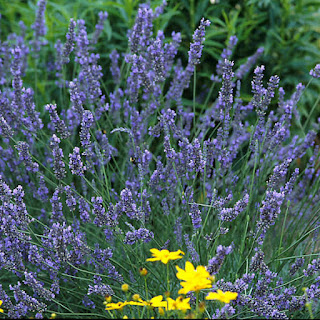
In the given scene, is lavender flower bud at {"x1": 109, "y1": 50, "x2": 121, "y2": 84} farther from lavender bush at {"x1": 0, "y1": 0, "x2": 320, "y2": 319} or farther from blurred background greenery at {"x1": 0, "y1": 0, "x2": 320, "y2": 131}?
blurred background greenery at {"x1": 0, "y1": 0, "x2": 320, "y2": 131}

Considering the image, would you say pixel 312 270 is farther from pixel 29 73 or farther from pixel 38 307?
pixel 29 73

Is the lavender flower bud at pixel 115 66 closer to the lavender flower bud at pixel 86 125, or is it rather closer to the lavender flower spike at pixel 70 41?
the lavender flower spike at pixel 70 41

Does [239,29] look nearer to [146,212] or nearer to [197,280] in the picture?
[146,212]

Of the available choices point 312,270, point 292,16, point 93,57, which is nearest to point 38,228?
point 93,57

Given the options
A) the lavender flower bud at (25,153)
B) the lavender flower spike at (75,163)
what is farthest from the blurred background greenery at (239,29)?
the lavender flower spike at (75,163)

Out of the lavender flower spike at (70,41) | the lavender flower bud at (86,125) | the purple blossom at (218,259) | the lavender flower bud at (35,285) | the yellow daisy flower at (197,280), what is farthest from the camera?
the lavender flower spike at (70,41)

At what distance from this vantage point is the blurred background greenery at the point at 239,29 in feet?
13.0

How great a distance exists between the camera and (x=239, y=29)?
4117mm

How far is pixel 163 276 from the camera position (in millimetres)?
2238

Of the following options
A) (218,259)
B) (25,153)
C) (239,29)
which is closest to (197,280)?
(218,259)

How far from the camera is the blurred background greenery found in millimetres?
3951

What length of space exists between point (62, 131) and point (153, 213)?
76 cm

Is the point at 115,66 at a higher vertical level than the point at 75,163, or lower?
higher

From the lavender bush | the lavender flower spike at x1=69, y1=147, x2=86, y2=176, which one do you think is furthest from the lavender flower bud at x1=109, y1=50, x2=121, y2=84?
the lavender flower spike at x1=69, y1=147, x2=86, y2=176
